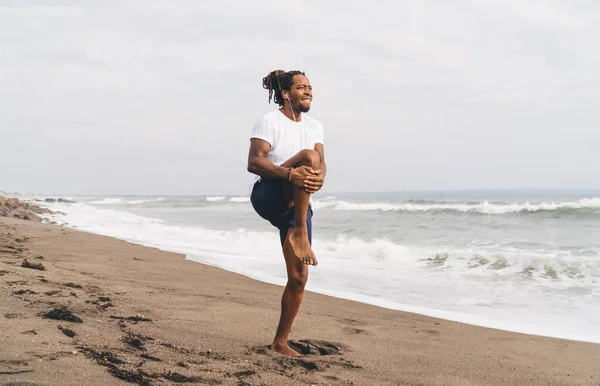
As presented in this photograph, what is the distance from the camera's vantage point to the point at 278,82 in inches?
130

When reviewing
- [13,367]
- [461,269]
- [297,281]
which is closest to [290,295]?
[297,281]

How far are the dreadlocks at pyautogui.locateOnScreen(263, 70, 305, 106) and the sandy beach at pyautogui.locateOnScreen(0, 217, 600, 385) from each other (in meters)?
1.63

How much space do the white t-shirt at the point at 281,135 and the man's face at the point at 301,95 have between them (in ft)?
0.33

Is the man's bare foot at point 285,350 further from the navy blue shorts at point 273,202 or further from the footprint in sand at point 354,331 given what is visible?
the footprint in sand at point 354,331

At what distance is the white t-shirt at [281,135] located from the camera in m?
3.05

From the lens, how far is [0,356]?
87.7 inches

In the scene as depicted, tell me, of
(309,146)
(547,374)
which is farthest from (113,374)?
(547,374)

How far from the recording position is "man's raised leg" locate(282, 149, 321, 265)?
2898mm

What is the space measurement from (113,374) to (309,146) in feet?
5.58

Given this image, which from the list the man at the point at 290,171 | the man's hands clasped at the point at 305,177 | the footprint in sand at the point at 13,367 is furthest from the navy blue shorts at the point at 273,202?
the footprint in sand at the point at 13,367

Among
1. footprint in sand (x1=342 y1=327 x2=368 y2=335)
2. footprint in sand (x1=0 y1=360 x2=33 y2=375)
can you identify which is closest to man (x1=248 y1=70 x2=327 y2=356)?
footprint in sand (x1=342 y1=327 x2=368 y2=335)

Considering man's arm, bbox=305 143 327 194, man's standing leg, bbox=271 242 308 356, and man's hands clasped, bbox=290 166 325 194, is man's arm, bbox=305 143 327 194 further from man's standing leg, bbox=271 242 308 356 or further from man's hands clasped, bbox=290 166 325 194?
man's standing leg, bbox=271 242 308 356

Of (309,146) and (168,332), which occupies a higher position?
(309,146)

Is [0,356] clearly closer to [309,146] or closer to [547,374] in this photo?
[309,146]
